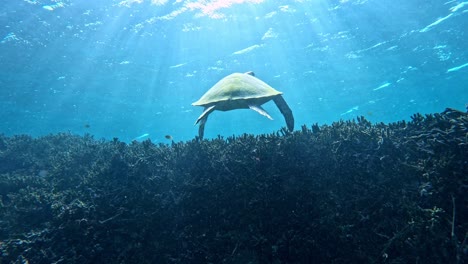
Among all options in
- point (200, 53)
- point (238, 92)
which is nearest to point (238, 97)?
point (238, 92)

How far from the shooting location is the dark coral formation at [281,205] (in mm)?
4035

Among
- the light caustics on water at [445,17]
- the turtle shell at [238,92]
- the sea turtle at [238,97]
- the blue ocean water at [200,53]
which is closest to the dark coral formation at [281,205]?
the sea turtle at [238,97]

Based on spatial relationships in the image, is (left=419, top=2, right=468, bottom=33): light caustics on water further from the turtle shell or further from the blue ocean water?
the turtle shell

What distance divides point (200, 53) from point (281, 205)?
63.5ft

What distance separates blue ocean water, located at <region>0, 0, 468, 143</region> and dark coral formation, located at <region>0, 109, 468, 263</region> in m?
13.9

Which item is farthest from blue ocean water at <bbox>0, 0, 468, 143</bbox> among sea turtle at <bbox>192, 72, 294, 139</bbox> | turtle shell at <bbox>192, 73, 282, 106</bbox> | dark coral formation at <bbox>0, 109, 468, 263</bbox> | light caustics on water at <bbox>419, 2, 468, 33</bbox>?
dark coral formation at <bbox>0, 109, 468, 263</bbox>

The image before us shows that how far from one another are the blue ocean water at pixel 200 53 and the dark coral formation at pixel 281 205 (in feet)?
45.7

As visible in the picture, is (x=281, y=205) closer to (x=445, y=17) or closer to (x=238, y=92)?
(x=238, y=92)

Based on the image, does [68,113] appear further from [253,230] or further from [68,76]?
[253,230]

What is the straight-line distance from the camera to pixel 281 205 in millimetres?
4836

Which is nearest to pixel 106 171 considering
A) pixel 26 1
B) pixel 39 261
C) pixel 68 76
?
pixel 39 261

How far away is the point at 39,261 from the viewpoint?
518 cm

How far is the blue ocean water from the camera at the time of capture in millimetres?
16703

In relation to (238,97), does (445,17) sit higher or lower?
higher
